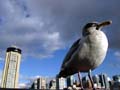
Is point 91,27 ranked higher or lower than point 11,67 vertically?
lower

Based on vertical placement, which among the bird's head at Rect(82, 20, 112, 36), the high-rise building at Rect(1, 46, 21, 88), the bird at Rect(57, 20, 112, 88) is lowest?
the bird at Rect(57, 20, 112, 88)

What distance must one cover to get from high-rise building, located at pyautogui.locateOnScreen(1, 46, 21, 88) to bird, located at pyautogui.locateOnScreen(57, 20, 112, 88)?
113 metres

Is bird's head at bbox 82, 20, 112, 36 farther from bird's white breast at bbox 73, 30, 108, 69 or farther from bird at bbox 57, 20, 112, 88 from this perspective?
bird's white breast at bbox 73, 30, 108, 69

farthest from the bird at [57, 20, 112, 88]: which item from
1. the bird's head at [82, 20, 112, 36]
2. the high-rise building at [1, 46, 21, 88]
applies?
the high-rise building at [1, 46, 21, 88]

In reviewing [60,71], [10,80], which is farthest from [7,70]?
[60,71]

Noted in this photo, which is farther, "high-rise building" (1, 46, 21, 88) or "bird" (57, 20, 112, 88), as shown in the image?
"high-rise building" (1, 46, 21, 88)

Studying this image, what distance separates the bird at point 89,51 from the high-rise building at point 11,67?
113269 mm

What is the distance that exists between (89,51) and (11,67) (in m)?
120

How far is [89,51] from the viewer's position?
15.8 ft

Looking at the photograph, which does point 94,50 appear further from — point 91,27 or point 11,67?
→ point 11,67

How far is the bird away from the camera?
15.6ft

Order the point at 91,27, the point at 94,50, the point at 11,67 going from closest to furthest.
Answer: the point at 94,50 < the point at 91,27 < the point at 11,67

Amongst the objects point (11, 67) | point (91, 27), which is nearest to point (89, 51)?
point (91, 27)

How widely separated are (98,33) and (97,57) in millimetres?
588
